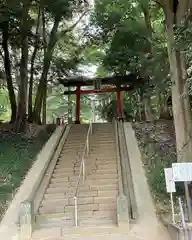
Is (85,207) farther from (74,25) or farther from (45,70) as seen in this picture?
(74,25)

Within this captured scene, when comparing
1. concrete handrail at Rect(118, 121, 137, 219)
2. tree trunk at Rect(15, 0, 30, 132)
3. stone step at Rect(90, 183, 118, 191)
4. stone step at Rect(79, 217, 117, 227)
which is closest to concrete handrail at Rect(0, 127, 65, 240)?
stone step at Rect(79, 217, 117, 227)

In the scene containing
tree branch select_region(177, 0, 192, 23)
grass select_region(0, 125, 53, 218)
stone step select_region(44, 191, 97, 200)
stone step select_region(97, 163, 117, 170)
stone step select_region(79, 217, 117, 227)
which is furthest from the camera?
stone step select_region(97, 163, 117, 170)

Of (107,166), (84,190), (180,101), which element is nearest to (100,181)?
(84,190)

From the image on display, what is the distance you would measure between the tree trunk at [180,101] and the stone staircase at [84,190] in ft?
7.40

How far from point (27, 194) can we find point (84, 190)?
5.21 feet

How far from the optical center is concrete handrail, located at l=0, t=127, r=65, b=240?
9.11 meters

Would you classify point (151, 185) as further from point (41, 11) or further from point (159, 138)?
point (41, 11)

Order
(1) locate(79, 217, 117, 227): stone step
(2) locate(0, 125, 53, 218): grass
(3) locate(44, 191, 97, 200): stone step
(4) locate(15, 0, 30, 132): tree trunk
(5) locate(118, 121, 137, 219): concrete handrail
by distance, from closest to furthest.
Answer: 1. (1) locate(79, 217, 117, 227): stone step
2. (5) locate(118, 121, 137, 219): concrete handrail
3. (3) locate(44, 191, 97, 200): stone step
4. (2) locate(0, 125, 53, 218): grass
5. (4) locate(15, 0, 30, 132): tree trunk

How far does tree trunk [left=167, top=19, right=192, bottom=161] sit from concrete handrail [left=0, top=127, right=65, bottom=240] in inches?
163

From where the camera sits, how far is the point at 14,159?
1363cm

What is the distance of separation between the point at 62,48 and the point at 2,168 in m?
11.6

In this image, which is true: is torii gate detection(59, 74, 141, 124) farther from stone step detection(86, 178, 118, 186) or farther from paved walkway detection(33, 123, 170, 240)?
paved walkway detection(33, 123, 170, 240)

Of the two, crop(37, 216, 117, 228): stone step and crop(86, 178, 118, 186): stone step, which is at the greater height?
crop(86, 178, 118, 186): stone step

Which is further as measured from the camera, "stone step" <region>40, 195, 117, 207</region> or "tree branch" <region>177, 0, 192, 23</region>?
"tree branch" <region>177, 0, 192, 23</region>
